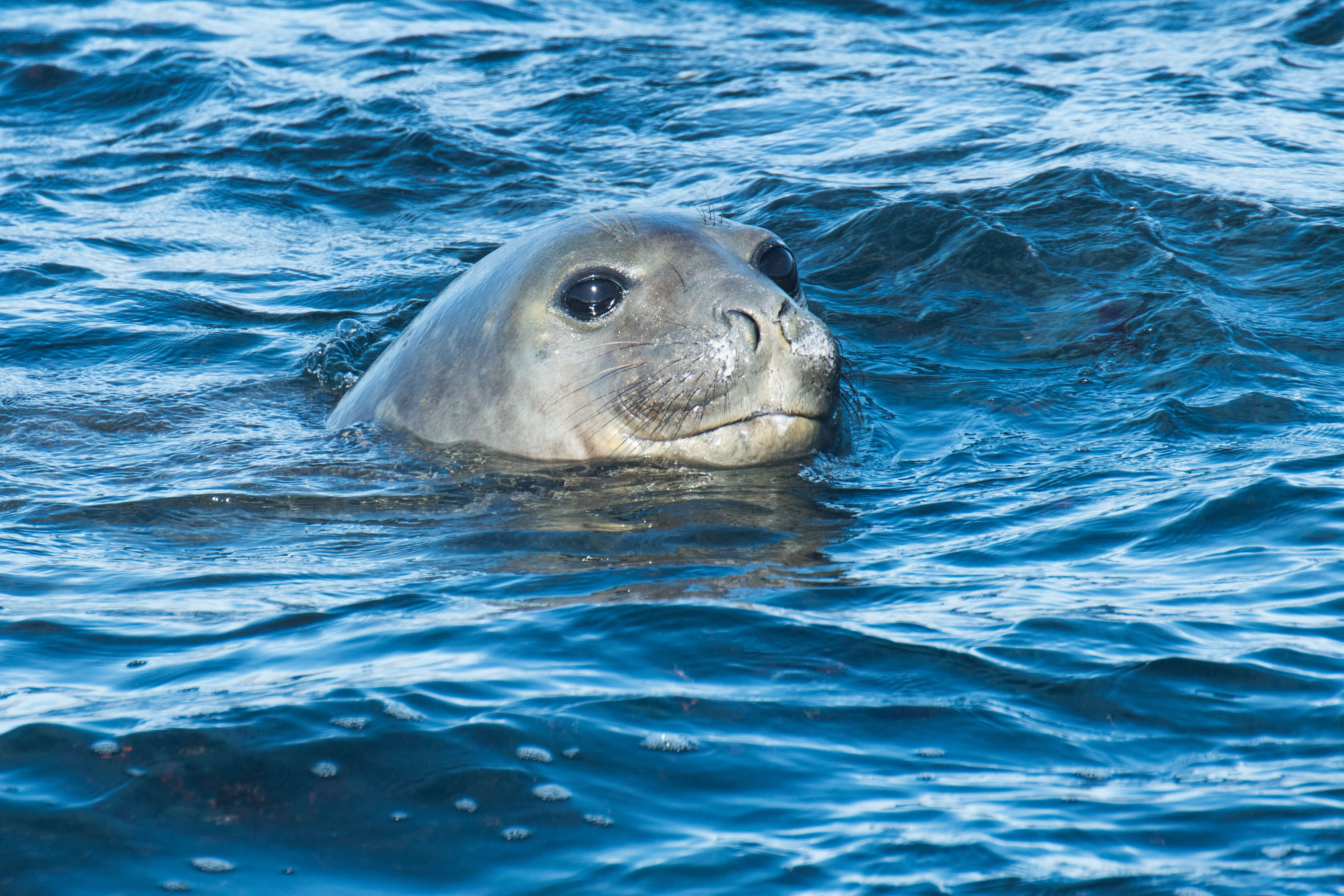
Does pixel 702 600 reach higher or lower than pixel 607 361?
lower

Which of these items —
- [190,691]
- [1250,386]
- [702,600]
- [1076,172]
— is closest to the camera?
[190,691]

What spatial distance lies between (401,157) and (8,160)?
3.40m

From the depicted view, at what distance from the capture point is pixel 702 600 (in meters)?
4.16

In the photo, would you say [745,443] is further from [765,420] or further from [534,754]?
[534,754]

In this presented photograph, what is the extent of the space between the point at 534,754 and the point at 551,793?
175 mm

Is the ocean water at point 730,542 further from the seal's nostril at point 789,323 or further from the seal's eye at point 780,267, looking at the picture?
the seal's eye at point 780,267

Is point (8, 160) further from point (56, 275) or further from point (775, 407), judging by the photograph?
point (775, 407)

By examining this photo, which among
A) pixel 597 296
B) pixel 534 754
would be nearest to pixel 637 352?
pixel 597 296

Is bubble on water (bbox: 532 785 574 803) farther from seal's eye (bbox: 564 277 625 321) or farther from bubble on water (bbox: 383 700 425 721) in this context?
seal's eye (bbox: 564 277 625 321)

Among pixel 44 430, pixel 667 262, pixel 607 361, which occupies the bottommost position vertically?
pixel 44 430

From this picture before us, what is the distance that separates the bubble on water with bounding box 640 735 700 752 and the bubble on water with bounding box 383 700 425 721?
1.73ft

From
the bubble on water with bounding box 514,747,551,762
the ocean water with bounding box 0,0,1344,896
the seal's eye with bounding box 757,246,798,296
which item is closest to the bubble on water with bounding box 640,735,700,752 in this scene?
the ocean water with bounding box 0,0,1344,896

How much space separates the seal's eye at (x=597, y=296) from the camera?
555cm

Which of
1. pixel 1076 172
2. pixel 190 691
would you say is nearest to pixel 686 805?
pixel 190 691
